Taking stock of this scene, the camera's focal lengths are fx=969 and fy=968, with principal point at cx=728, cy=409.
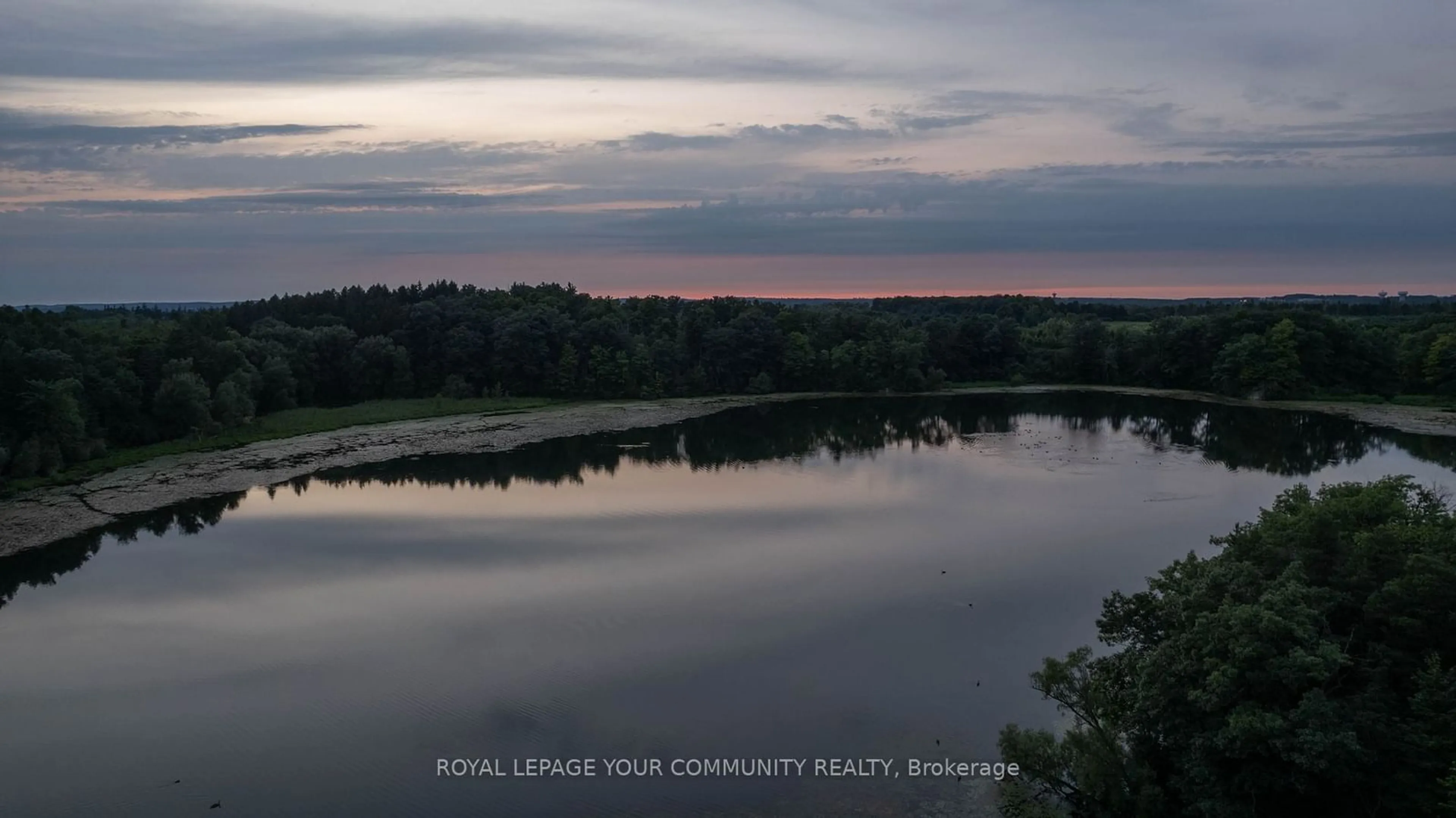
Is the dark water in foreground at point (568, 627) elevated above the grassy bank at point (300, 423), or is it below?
below

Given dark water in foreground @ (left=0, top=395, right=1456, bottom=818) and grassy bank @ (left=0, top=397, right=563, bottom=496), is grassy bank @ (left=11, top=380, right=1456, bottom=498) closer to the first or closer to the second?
grassy bank @ (left=0, top=397, right=563, bottom=496)

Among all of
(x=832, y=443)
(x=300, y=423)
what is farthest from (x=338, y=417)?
(x=832, y=443)

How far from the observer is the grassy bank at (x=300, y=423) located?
3177cm

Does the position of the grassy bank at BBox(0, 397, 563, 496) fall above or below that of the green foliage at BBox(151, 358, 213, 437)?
below

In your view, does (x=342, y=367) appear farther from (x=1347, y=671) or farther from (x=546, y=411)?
(x=1347, y=671)

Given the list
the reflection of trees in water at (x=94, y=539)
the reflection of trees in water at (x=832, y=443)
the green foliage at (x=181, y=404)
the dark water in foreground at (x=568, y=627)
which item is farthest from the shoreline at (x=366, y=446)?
the green foliage at (x=181, y=404)

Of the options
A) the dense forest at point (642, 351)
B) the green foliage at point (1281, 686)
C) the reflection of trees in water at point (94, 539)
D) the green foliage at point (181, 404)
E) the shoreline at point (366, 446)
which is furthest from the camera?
the dense forest at point (642, 351)

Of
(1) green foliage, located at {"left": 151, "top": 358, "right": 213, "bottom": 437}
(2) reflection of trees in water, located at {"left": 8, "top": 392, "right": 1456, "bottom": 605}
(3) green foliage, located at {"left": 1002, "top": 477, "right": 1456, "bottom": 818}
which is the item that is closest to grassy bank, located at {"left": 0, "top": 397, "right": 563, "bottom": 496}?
(1) green foliage, located at {"left": 151, "top": 358, "right": 213, "bottom": 437}

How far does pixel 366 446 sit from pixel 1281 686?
35.2 metres

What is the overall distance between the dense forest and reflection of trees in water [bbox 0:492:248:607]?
38.4 feet

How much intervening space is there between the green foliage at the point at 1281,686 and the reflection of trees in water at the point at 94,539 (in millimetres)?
20776

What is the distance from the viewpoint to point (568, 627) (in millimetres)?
16875

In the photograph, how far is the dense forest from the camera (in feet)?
135

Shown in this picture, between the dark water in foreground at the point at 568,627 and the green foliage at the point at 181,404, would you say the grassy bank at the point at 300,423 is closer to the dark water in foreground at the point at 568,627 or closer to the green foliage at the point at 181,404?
the green foliage at the point at 181,404
